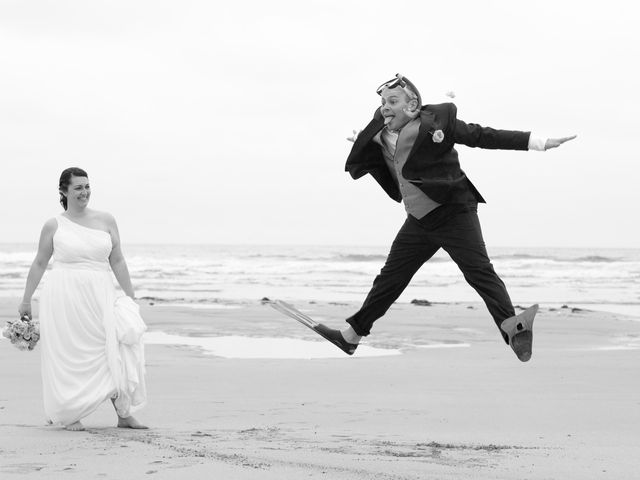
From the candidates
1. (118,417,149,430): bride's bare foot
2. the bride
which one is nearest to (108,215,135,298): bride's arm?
the bride

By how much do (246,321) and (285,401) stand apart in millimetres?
7804

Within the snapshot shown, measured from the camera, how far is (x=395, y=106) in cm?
531

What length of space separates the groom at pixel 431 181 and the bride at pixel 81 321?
194 cm

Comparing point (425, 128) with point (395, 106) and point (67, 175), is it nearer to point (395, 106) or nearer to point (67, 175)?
point (395, 106)

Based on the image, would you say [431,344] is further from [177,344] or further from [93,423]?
[93,423]

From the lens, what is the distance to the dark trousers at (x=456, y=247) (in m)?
5.44

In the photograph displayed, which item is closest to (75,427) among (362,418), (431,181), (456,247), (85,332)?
(85,332)

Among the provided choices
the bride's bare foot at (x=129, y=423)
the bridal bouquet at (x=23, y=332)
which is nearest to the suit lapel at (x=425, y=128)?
the bride's bare foot at (x=129, y=423)

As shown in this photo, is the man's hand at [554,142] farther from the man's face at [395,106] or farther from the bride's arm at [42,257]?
the bride's arm at [42,257]

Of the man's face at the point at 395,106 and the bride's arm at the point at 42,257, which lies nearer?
the man's face at the point at 395,106

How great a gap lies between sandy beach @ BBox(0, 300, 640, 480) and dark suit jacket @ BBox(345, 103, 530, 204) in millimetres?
1541

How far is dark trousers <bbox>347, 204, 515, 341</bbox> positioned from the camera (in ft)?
17.8

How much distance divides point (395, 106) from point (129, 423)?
2851mm

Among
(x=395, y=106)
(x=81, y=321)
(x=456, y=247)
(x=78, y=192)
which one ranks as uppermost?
(x=395, y=106)
